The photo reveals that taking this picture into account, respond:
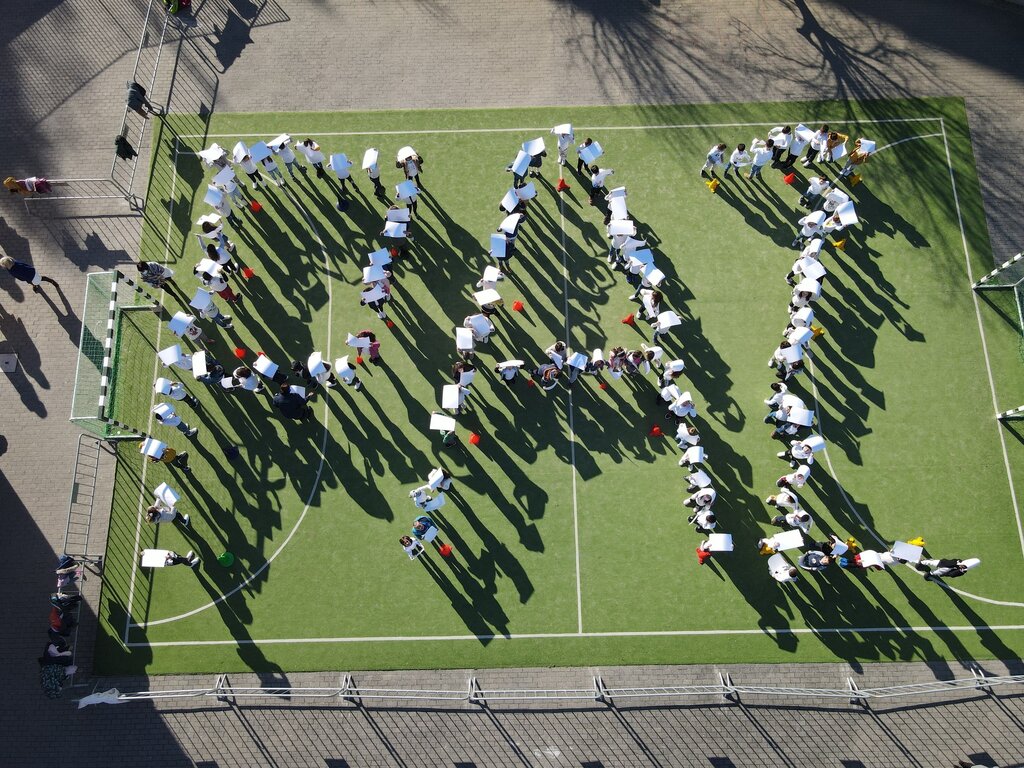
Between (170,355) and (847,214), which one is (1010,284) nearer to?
(847,214)

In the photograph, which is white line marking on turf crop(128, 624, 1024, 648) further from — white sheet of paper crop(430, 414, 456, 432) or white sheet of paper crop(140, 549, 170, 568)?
white sheet of paper crop(430, 414, 456, 432)

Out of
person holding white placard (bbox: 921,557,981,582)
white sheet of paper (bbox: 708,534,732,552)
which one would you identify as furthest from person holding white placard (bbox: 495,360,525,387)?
person holding white placard (bbox: 921,557,981,582)

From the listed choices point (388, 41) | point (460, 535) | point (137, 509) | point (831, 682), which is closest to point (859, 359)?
point (831, 682)

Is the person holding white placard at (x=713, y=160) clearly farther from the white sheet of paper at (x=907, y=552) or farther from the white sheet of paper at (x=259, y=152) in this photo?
the white sheet of paper at (x=259, y=152)

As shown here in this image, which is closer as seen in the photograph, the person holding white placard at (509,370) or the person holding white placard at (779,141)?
the person holding white placard at (509,370)

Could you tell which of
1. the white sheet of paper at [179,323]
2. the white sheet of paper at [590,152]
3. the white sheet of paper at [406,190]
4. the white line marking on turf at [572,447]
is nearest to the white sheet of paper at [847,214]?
the white sheet of paper at [590,152]

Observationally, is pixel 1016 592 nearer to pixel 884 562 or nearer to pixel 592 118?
pixel 884 562

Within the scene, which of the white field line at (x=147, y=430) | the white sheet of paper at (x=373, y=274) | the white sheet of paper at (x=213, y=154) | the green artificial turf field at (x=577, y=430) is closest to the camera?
the green artificial turf field at (x=577, y=430)

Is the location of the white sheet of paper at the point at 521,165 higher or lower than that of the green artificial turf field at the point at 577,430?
higher
